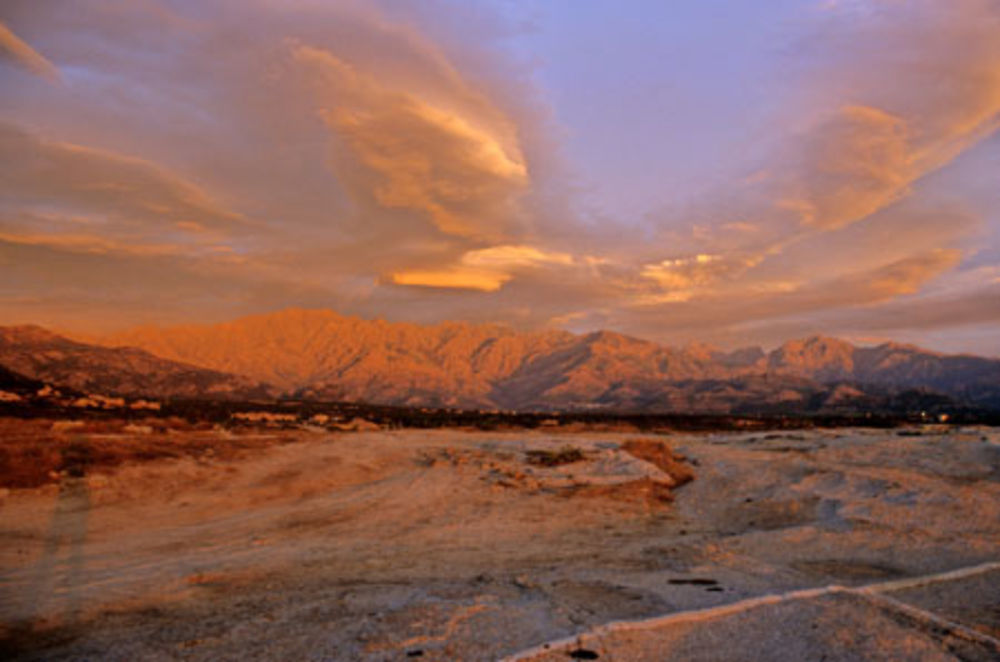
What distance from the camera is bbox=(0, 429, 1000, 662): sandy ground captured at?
8.77 metres

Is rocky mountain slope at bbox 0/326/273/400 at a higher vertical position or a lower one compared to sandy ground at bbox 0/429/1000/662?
higher

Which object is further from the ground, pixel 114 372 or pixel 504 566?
pixel 114 372

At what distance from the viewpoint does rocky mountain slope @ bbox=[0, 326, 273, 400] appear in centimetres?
16288

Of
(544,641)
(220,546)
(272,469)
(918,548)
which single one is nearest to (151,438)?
(272,469)

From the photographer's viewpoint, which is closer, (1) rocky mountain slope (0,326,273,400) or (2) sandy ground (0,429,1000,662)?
(2) sandy ground (0,429,1000,662)

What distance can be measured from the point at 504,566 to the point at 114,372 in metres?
201

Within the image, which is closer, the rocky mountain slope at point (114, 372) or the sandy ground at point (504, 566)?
the sandy ground at point (504, 566)

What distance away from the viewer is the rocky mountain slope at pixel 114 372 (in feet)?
534

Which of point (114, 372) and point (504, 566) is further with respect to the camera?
point (114, 372)

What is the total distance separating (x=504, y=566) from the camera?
14.2m

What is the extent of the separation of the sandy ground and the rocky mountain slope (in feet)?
513

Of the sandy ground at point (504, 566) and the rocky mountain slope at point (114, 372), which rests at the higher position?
the rocky mountain slope at point (114, 372)

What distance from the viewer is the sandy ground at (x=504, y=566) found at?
28.8 feet

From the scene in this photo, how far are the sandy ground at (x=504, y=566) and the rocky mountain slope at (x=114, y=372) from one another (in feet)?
513
